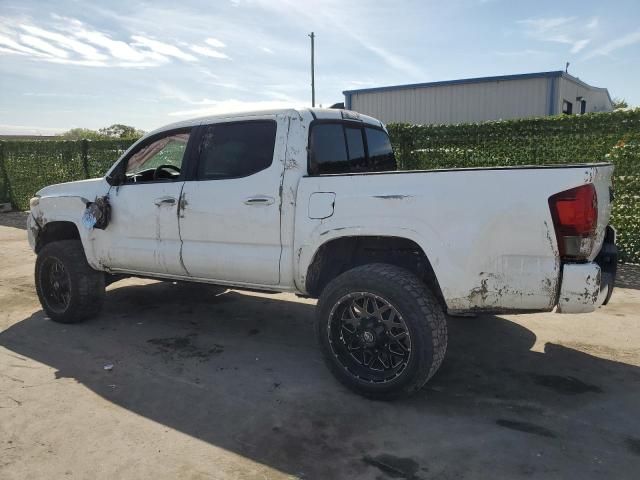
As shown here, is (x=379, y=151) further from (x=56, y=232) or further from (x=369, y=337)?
(x=56, y=232)

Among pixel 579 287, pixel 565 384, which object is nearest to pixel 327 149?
pixel 579 287

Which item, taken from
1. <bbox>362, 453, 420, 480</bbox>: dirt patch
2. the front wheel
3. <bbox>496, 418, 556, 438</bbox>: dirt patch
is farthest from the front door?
<bbox>496, 418, 556, 438</bbox>: dirt patch

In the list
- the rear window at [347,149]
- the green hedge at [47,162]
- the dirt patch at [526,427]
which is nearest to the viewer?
the dirt patch at [526,427]

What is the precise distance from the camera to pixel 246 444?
2838 mm

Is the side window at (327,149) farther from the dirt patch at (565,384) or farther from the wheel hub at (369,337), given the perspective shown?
the dirt patch at (565,384)

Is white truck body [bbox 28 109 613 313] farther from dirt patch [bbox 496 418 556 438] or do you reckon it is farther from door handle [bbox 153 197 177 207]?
dirt patch [bbox 496 418 556 438]

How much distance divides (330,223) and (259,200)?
2.07 feet

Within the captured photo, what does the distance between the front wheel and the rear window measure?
0.96 meters

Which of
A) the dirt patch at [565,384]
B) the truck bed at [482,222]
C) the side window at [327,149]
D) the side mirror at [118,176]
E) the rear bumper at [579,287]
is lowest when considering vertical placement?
the dirt patch at [565,384]

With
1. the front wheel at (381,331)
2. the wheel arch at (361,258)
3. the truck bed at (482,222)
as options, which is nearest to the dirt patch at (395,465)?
the front wheel at (381,331)

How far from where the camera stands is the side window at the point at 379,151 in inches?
179

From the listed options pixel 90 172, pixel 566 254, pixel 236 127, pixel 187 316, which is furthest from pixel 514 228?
pixel 90 172

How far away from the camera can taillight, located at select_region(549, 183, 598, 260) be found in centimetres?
274

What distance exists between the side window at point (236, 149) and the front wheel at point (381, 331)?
1.17 meters
